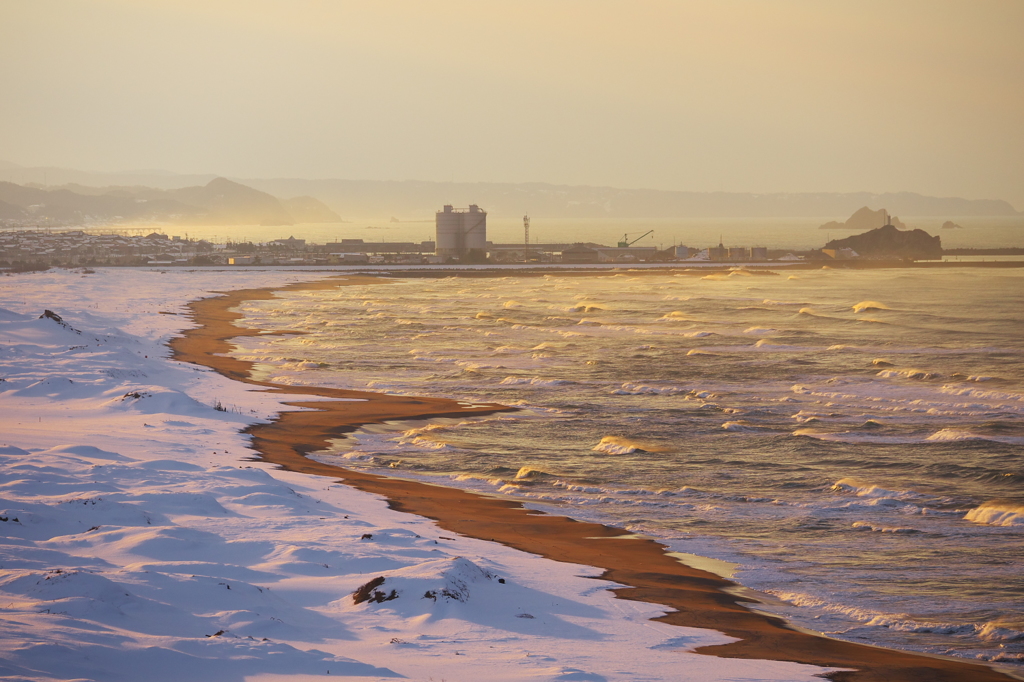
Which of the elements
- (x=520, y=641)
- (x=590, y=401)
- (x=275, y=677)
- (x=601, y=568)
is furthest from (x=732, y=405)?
(x=275, y=677)

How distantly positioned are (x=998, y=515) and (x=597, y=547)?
450 inches

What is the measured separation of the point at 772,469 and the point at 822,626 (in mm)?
12888

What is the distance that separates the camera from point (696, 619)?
16484 millimetres

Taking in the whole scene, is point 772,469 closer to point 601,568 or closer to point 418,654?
point 601,568

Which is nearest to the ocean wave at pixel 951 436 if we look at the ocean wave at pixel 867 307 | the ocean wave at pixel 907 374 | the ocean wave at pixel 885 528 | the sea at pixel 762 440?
the sea at pixel 762 440

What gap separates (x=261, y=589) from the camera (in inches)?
603

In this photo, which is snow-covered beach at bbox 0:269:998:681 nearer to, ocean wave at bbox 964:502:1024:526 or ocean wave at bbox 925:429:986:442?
ocean wave at bbox 964:502:1024:526

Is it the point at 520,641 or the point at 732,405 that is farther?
the point at 732,405

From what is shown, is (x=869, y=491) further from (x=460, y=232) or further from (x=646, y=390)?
(x=460, y=232)

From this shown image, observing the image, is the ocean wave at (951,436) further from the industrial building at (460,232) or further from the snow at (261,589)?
the industrial building at (460,232)

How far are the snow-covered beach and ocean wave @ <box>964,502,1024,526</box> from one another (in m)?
11.7

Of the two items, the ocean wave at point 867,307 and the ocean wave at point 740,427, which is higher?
the ocean wave at point 867,307

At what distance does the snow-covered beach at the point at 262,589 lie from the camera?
1276cm

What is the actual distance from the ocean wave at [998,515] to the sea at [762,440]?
0.10m
